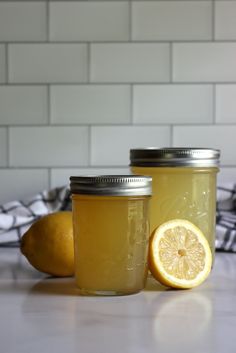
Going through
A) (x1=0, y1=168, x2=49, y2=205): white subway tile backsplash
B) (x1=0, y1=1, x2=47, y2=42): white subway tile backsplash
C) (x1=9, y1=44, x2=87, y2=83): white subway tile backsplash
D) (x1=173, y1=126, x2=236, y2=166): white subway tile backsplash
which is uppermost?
(x1=0, y1=1, x2=47, y2=42): white subway tile backsplash

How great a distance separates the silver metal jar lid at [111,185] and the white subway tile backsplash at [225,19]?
0.82 meters

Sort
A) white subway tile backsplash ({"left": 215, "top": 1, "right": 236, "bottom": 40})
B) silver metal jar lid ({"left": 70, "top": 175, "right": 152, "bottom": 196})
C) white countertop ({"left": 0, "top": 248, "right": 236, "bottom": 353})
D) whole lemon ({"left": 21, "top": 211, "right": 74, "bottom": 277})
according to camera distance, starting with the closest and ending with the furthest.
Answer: white countertop ({"left": 0, "top": 248, "right": 236, "bottom": 353}) < silver metal jar lid ({"left": 70, "top": 175, "right": 152, "bottom": 196}) < whole lemon ({"left": 21, "top": 211, "right": 74, "bottom": 277}) < white subway tile backsplash ({"left": 215, "top": 1, "right": 236, "bottom": 40})

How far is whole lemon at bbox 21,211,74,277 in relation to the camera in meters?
0.78

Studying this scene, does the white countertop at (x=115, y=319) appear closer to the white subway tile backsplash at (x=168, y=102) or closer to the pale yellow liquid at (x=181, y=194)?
the pale yellow liquid at (x=181, y=194)

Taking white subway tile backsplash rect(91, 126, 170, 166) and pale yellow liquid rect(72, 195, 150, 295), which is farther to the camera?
white subway tile backsplash rect(91, 126, 170, 166)

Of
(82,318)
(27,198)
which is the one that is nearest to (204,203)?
(82,318)

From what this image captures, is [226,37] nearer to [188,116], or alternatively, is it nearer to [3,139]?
[188,116]

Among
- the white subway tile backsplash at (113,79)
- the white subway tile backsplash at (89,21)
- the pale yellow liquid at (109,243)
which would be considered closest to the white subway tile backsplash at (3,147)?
the white subway tile backsplash at (113,79)

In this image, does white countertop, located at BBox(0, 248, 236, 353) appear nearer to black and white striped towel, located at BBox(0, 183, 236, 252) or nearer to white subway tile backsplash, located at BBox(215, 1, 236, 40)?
black and white striped towel, located at BBox(0, 183, 236, 252)

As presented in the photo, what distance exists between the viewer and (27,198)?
1361 mm

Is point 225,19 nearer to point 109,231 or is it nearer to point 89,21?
point 89,21

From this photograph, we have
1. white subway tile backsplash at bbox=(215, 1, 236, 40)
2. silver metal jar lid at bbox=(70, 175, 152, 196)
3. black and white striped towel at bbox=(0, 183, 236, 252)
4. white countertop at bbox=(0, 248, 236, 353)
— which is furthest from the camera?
white subway tile backsplash at bbox=(215, 1, 236, 40)

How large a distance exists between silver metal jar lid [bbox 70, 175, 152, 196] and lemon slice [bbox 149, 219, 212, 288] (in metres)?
0.07

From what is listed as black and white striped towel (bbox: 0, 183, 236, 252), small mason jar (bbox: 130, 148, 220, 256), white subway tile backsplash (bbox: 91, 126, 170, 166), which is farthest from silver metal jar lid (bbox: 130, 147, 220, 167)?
white subway tile backsplash (bbox: 91, 126, 170, 166)
